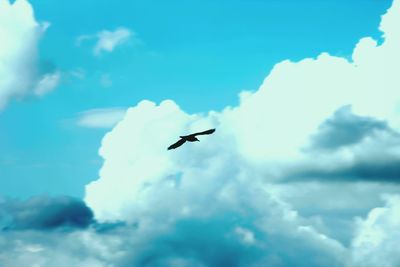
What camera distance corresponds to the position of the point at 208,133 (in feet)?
227

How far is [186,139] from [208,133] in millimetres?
3638

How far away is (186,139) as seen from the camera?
236 feet
